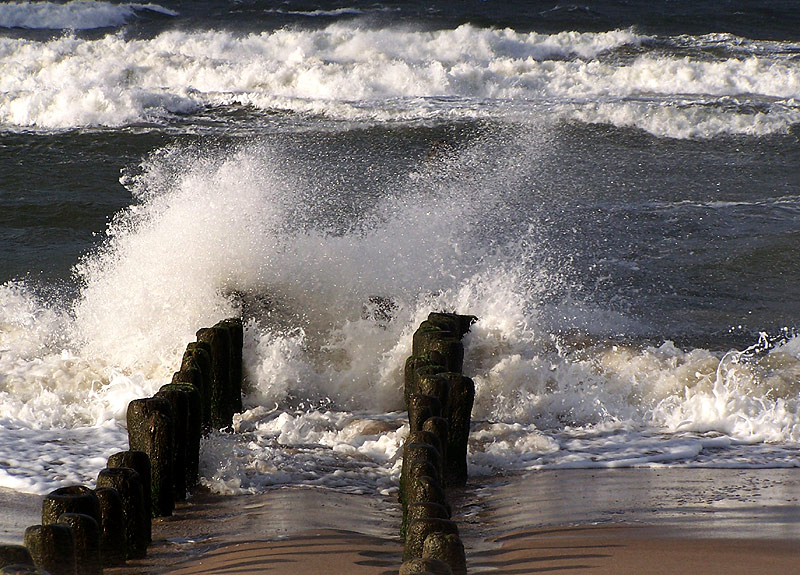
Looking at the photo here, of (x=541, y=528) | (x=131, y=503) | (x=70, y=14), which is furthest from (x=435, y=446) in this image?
(x=70, y=14)

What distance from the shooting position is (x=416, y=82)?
19203 mm

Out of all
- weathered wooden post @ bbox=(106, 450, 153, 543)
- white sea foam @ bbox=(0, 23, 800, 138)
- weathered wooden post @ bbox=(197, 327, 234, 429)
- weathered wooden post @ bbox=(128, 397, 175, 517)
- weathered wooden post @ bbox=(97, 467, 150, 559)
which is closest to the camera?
weathered wooden post @ bbox=(97, 467, 150, 559)

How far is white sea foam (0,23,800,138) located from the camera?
16.4 metres

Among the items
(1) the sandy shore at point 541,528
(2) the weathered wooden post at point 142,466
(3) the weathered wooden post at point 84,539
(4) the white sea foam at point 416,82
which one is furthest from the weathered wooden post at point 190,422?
(4) the white sea foam at point 416,82

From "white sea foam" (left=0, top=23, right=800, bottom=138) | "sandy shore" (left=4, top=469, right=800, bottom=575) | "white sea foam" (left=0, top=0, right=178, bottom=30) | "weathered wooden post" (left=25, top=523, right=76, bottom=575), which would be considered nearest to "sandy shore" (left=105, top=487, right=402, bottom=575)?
"sandy shore" (left=4, top=469, right=800, bottom=575)

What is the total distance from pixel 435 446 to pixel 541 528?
0.58m

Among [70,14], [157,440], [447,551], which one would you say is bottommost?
[447,551]

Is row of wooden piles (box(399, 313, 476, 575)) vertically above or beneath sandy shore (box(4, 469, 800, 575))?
above

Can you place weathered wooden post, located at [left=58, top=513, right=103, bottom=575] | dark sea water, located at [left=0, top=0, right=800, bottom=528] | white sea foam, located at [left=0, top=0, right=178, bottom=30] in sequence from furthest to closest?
white sea foam, located at [left=0, top=0, right=178, bottom=30] < dark sea water, located at [left=0, top=0, right=800, bottom=528] < weathered wooden post, located at [left=58, top=513, right=103, bottom=575]

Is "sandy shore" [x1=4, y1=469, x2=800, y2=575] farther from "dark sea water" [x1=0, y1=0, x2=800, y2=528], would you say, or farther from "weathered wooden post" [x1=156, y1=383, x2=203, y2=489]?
"dark sea water" [x1=0, y1=0, x2=800, y2=528]

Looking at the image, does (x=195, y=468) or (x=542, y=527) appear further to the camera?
(x=195, y=468)

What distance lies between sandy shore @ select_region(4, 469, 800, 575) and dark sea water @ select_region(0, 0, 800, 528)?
31 cm

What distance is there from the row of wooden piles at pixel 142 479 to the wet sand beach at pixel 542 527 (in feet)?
0.43

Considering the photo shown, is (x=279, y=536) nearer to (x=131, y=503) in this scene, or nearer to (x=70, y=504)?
(x=131, y=503)
